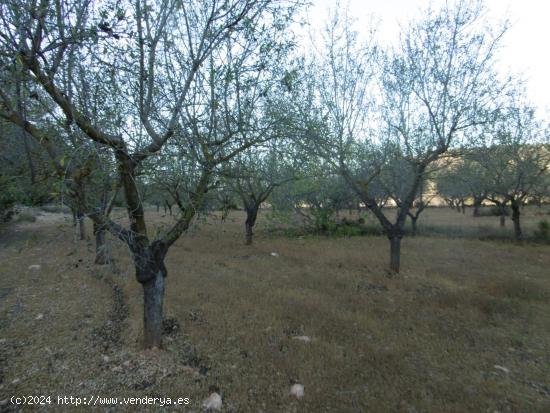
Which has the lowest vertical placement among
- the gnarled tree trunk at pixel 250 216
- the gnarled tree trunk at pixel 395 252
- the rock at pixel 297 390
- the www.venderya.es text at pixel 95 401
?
the www.venderya.es text at pixel 95 401

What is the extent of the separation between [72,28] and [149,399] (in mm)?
Answer: 4215

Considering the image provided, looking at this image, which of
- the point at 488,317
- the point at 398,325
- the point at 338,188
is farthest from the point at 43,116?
the point at 338,188

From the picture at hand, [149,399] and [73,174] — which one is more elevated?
[73,174]

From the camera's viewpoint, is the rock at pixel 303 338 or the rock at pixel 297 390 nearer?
the rock at pixel 297 390

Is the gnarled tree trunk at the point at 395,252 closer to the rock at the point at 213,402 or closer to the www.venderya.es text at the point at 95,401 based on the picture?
the rock at the point at 213,402

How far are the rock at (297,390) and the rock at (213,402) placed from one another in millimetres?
813

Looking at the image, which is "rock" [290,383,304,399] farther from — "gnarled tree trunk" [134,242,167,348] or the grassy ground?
"gnarled tree trunk" [134,242,167,348]

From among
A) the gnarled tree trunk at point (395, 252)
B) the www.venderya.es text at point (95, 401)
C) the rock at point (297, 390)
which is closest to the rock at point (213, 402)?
the www.venderya.es text at point (95, 401)

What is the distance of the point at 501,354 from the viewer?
182 inches

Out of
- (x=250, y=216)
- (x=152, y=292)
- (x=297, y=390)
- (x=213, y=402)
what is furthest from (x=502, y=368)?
(x=250, y=216)

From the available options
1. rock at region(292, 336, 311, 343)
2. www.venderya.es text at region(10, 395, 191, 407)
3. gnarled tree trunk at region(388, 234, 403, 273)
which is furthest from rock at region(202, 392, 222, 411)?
gnarled tree trunk at region(388, 234, 403, 273)

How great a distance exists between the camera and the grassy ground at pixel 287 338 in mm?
3561

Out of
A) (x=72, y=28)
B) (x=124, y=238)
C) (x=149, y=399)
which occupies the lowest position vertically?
(x=149, y=399)

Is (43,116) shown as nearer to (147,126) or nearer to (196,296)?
(147,126)
